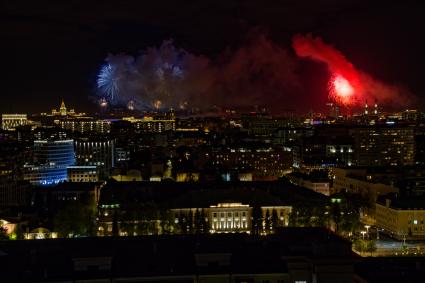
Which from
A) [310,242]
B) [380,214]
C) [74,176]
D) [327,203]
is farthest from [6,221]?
[74,176]

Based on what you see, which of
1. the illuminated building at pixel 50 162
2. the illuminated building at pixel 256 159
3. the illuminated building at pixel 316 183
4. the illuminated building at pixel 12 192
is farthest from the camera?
the illuminated building at pixel 256 159

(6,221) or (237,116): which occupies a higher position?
(237,116)

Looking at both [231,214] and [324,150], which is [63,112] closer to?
[324,150]

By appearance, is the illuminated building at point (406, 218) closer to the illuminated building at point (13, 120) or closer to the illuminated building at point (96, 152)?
the illuminated building at point (96, 152)

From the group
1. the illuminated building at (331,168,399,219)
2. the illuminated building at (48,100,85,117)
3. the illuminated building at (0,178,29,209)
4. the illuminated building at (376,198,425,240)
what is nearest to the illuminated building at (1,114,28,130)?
the illuminated building at (48,100,85,117)

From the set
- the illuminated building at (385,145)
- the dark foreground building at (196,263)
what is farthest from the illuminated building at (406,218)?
the illuminated building at (385,145)

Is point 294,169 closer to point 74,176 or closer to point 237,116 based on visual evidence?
point 74,176
